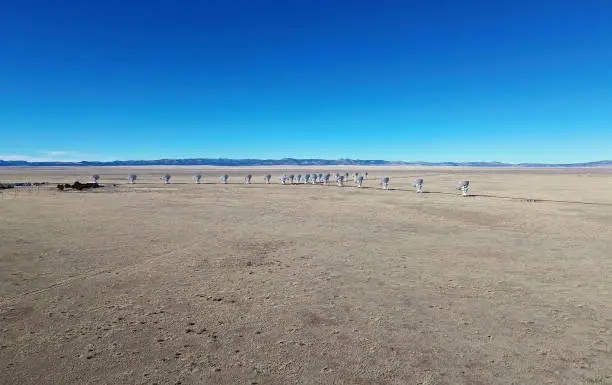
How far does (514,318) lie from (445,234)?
311 inches

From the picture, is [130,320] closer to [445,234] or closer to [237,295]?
[237,295]

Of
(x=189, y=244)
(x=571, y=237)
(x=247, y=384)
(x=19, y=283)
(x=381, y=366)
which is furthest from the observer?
(x=571, y=237)

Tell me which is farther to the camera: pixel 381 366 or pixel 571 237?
pixel 571 237

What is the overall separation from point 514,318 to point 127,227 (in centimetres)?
1291

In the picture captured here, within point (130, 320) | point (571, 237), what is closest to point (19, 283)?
point (130, 320)

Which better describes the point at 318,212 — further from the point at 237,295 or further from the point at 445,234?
the point at 237,295

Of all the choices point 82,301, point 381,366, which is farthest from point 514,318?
point 82,301

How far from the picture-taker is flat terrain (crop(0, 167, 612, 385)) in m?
5.31

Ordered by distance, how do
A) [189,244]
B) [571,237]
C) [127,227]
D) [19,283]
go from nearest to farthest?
[19,283], [189,244], [571,237], [127,227]

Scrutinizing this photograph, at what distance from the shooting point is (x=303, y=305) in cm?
748

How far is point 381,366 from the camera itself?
5363 millimetres

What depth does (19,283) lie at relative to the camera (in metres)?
8.45

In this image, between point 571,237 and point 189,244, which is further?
point 571,237

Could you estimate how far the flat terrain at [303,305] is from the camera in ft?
17.4
